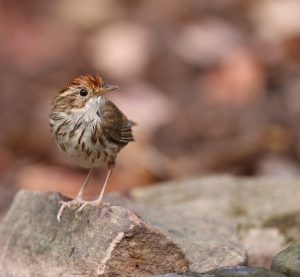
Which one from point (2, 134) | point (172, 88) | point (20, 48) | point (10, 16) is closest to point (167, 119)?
point (172, 88)

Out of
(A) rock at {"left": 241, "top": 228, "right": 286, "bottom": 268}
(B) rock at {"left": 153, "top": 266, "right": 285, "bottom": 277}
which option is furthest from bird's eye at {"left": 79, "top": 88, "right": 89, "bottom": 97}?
(B) rock at {"left": 153, "top": 266, "right": 285, "bottom": 277}

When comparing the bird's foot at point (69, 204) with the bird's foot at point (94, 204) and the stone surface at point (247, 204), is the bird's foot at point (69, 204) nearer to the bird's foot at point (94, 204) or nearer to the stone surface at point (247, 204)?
the bird's foot at point (94, 204)

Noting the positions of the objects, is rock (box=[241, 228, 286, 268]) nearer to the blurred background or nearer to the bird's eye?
the bird's eye

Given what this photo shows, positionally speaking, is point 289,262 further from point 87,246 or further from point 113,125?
point 113,125

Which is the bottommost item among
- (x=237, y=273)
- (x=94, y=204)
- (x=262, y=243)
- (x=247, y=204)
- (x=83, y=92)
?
(x=237, y=273)

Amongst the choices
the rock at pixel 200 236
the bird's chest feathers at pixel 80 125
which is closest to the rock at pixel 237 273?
the rock at pixel 200 236

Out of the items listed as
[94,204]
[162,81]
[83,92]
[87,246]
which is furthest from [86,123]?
[162,81]

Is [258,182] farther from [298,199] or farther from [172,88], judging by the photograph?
[172,88]
